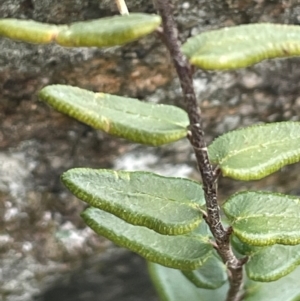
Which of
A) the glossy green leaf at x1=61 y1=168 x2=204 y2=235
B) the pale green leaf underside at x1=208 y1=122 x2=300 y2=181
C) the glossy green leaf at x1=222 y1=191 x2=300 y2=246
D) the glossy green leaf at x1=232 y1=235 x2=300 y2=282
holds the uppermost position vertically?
the pale green leaf underside at x1=208 y1=122 x2=300 y2=181

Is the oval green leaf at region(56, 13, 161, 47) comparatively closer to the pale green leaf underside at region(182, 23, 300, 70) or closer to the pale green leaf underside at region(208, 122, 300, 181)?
the pale green leaf underside at region(182, 23, 300, 70)

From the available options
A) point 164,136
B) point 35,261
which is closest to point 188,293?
point 35,261

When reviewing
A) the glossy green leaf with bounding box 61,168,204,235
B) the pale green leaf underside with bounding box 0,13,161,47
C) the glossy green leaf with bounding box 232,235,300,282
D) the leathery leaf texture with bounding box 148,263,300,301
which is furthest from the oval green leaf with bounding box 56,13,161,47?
the leathery leaf texture with bounding box 148,263,300,301

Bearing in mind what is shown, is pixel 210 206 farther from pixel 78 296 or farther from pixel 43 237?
pixel 78 296

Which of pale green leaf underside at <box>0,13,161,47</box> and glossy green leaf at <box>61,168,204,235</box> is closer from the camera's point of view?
pale green leaf underside at <box>0,13,161,47</box>

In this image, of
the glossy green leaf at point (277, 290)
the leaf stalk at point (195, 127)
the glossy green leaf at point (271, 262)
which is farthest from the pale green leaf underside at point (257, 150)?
the glossy green leaf at point (277, 290)

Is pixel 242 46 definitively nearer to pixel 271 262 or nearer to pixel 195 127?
pixel 195 127
